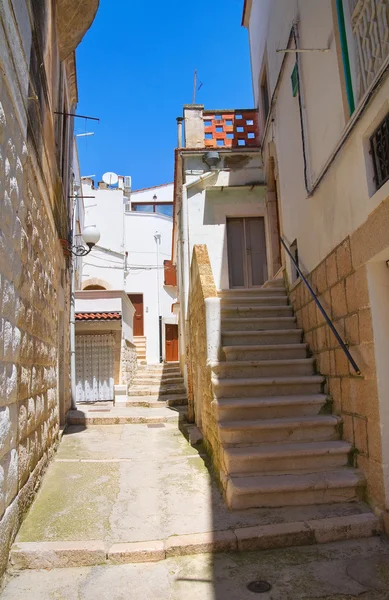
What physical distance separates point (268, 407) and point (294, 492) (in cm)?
92

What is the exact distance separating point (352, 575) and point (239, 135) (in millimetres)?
8608

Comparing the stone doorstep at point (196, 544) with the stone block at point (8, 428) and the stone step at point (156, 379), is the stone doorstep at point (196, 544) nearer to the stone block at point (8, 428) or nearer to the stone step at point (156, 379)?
the stone block at point (8, 428)

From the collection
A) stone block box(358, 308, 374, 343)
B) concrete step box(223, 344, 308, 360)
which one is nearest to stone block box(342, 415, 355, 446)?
stone block box(358, 308, 374, 343)

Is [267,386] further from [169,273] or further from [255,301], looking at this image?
[169,273]

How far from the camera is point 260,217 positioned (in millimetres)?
9141

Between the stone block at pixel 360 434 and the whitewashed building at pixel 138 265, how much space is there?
13.5 metres

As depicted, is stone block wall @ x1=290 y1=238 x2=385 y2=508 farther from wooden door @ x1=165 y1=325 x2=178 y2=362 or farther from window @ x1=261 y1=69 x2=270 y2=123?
wooden door @ x1=165 y1=325 x2=178 y2=362

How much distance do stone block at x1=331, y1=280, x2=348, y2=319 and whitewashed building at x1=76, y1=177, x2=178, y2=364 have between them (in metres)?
13.0

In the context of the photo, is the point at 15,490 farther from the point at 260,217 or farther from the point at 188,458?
the point at 260,217

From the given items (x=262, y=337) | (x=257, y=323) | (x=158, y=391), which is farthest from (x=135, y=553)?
(x=158, y=391)

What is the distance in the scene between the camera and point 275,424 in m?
4.04

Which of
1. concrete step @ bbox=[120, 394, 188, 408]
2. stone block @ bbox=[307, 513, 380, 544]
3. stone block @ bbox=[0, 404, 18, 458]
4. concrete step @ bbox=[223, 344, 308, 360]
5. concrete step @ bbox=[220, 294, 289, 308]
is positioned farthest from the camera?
concrete step @ bbox=[120, 394, 188, 408]

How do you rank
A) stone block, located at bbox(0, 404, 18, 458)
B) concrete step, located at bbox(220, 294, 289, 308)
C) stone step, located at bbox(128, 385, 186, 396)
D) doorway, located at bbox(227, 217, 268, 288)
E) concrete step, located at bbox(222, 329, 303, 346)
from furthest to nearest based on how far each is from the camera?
stone step, located at bbox(128, 385, 186, 396) → doorway, located at bbox(227, 217, 268, 288) → concrete step, located at bbox(220, 294, 289, 308) → concrete step, located at bbox(222, 329, 303, 346) → stone block, located at bbox(0, 404, 18, 458)

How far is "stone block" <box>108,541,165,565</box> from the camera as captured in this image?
9.79ft
